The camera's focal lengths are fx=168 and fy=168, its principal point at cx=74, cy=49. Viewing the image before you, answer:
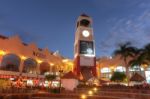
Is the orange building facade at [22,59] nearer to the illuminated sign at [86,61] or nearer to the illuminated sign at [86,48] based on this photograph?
the illuminated sign at [86,61]

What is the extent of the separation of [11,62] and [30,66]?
5.15 metres

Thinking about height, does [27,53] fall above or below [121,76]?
above

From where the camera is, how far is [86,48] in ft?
183

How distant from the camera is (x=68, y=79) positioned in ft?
91.0

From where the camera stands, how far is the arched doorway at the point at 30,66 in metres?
41.9

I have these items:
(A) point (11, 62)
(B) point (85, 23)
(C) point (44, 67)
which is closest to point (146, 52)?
(B) point (85, 23)

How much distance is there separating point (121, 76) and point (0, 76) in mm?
25177

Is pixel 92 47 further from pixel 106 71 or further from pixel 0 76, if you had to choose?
pixel 0 76

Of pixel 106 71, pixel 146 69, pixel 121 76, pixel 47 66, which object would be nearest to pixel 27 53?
pixel 47 66

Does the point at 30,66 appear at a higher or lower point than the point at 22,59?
lower

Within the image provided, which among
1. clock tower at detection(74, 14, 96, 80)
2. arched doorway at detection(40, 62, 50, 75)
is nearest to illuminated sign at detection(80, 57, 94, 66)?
clock tower at detection(74, 14, 96, 80)

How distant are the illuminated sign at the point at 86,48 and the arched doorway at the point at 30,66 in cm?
1660

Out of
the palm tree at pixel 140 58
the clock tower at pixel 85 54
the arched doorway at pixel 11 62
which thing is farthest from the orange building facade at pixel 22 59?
the palm tree at pixel 140 58

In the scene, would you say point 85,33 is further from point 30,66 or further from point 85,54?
point 30,66
